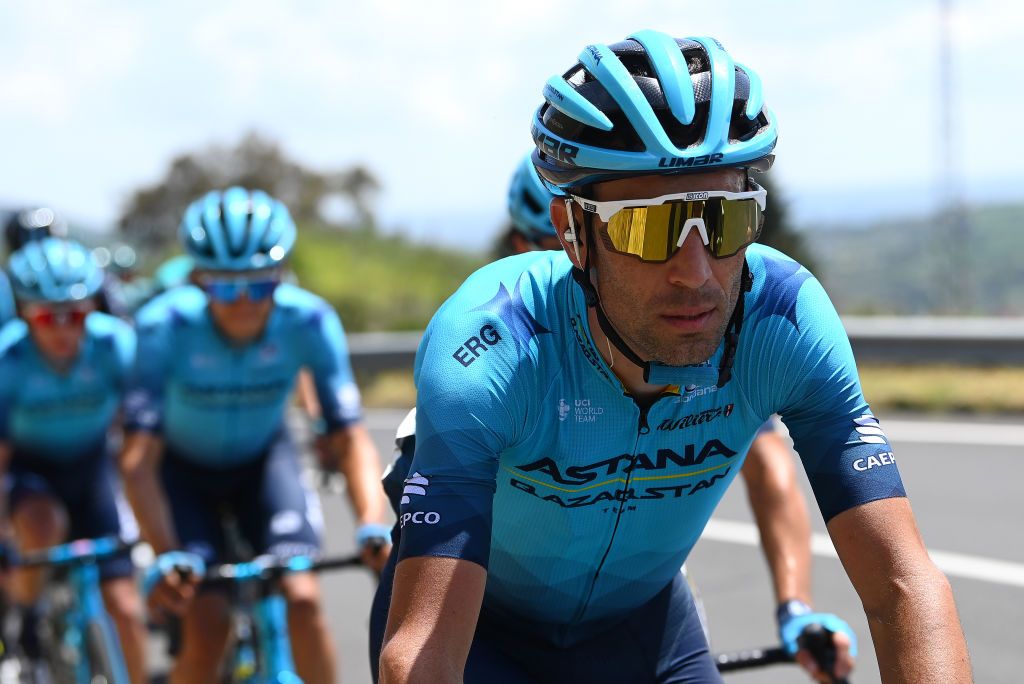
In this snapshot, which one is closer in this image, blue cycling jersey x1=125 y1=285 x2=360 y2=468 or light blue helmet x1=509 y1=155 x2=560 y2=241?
light blue helmet x1=509 y1=155 x2=560 y2=241

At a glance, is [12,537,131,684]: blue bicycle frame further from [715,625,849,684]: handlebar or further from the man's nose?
the man's nose

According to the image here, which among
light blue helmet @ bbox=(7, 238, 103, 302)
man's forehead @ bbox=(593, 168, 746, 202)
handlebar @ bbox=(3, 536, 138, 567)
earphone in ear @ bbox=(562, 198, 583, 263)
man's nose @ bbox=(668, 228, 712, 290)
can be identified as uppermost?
man's forehead @ bbox=(593, 168, 746, 202)

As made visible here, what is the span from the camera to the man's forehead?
8.18 ft

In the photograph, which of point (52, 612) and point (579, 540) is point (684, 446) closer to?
point (579, 540)

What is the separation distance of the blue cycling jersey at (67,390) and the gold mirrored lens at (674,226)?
16.1 ft

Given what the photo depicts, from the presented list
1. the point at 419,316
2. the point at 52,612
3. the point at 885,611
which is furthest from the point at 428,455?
the point at 419,316

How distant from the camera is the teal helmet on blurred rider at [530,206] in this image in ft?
15.4

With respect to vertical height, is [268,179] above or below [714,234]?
below

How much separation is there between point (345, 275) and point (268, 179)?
36.1 ft

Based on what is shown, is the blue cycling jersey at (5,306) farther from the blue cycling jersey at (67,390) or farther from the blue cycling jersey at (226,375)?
the blue cycling jersey at (226,375)

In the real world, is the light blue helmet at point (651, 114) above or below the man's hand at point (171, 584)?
above

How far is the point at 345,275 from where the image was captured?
Answer: 3197cm

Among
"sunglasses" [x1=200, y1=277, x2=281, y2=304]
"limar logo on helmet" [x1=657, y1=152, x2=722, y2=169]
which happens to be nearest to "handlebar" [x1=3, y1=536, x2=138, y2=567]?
"sunglasses" [x1=200, y1=277, x2=281, y2=304]

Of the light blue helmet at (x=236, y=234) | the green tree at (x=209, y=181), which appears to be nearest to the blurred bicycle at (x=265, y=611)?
the light blue helmet at (x=236, y=234)
